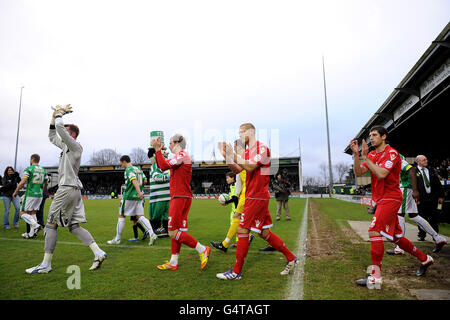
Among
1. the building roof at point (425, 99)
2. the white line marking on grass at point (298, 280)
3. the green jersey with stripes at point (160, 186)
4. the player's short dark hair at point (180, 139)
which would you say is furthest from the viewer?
the building roof at point (425, 99)

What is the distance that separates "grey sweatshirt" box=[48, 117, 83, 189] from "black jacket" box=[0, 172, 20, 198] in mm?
6413

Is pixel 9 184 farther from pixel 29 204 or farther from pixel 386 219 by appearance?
pixel 386 219

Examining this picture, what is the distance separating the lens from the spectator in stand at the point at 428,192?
259 inches

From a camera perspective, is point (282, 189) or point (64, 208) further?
point (282, 189)

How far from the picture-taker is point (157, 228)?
7.46m

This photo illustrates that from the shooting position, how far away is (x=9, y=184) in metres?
9.00

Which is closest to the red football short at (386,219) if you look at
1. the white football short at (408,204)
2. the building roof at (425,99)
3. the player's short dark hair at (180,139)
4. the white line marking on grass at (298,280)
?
the white line marking on grass at (298,280)

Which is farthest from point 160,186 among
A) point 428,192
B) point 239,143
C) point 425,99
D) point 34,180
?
point 425,99

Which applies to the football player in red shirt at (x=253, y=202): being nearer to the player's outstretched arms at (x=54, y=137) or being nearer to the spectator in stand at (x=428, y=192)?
the player's outstretched arms at (x=54, y=137)

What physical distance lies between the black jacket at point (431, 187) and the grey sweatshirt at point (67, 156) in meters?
7.48

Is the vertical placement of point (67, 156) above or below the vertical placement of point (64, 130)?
below

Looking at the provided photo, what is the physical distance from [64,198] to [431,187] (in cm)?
813
